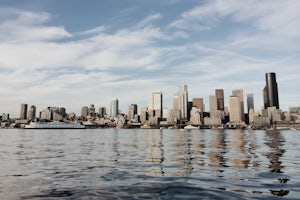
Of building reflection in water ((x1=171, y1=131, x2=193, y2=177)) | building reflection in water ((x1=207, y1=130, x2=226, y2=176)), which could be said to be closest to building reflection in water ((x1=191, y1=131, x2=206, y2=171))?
building reflection in water ((x1=171, y1=131, x2=193, y2=177))

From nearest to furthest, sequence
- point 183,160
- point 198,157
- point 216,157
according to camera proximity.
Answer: point 183,160
point 198,157
point 216,157

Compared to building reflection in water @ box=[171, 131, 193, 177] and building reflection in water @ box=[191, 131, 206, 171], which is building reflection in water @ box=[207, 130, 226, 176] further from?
building reflection in water @ box=[171, 131, 193, 177]

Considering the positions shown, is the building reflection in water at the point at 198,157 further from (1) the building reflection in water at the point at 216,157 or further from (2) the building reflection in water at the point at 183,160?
(1) the building reflection in water at the point at 216,157

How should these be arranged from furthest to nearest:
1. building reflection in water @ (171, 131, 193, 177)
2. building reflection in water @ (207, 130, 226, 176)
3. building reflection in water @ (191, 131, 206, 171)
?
building reflection in water @ (191, 131, 206, 171), building reflection in water @ (207, 130, 226, 176), building reflection in water @ (171, 131, 193, 177)

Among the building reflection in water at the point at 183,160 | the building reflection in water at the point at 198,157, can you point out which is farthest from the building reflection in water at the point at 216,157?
the building reflection in water at the point at 183,160

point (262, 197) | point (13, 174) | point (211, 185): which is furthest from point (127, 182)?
point (13, 174)

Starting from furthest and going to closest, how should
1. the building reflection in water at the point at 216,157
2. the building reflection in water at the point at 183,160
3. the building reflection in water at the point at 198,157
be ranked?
the building reflection in water at the point at 198,157, the building reflection in water at the point at 216,157, the building reflection in water at the point at 183,160

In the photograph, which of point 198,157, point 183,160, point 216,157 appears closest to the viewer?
point 183,160

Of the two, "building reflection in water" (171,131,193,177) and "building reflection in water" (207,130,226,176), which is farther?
"building reflection in water" (207,130,226,176)

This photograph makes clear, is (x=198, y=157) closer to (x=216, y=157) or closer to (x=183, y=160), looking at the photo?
(x=216, y=157)

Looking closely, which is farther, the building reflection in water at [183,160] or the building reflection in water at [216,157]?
the building reflection in water at [216,157]

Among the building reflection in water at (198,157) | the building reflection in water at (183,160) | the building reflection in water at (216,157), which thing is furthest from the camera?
the building reflection in water at (198,157)

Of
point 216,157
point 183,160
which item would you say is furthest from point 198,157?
point 183,160

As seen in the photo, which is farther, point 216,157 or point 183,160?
point 216,157
